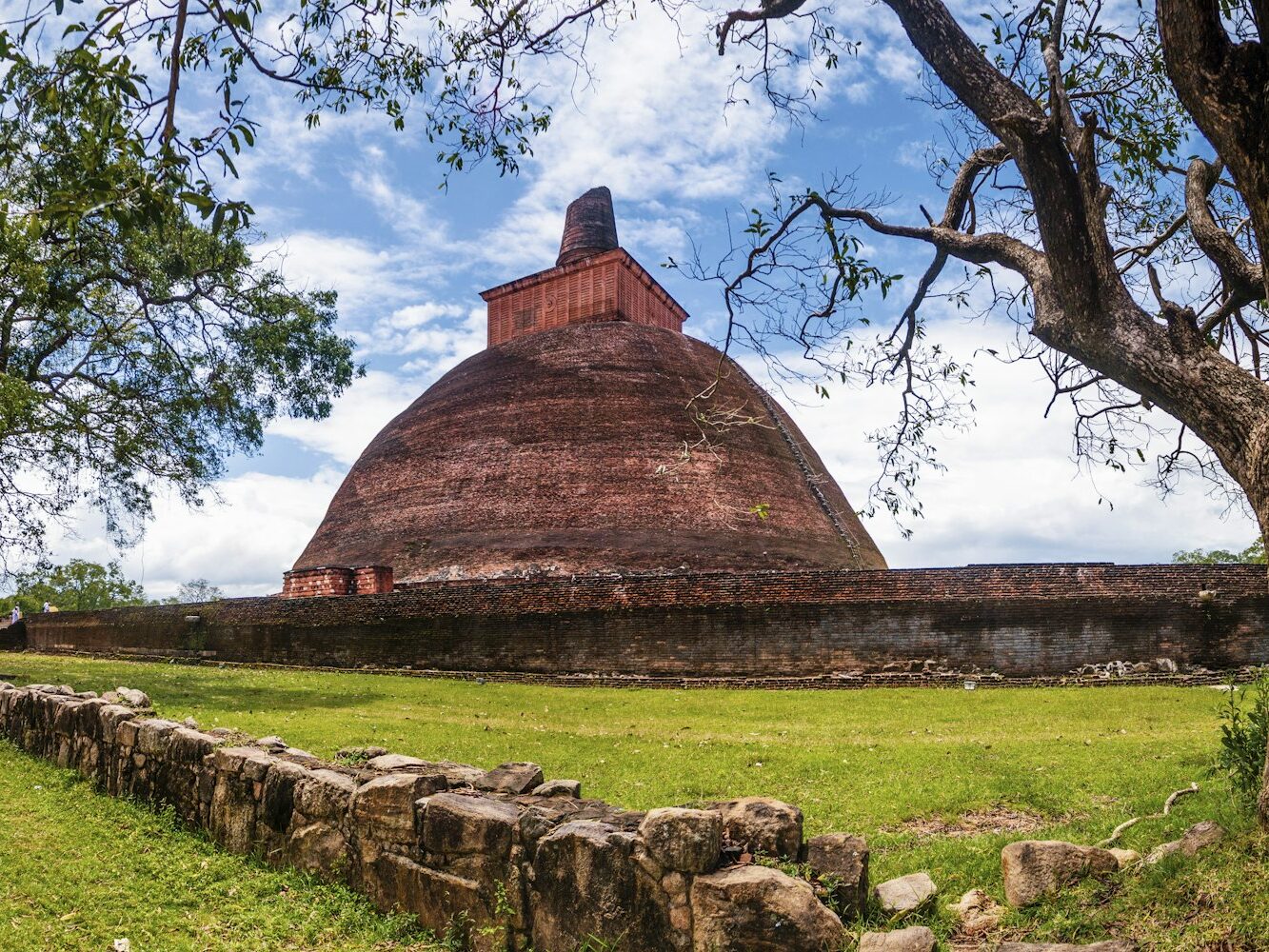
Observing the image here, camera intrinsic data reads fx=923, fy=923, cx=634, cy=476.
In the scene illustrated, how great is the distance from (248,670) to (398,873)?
13926 mm

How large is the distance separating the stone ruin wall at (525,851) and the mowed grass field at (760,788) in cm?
18

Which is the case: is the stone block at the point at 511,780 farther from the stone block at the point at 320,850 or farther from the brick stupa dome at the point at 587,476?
the brick stupa dome at the point at 587,476

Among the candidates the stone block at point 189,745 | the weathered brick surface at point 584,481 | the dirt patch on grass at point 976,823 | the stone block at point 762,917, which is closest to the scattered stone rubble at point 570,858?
the stone block at point 762,917

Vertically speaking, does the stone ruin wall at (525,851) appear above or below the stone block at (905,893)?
above

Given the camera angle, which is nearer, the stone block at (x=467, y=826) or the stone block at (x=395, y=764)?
the stone block at (x=467, y=826)

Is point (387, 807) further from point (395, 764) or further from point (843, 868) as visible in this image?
point (843, 868)

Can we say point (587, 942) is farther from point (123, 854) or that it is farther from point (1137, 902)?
point (123, 854)

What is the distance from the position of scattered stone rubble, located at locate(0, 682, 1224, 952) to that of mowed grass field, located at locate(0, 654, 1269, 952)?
0.14m

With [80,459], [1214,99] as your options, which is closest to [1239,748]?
[1214,99]

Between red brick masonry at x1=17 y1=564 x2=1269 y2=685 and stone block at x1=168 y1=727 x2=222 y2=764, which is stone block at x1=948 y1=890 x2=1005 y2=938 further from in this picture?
red brick masonry at x1=17 y1=564 x2=1269 y2=685

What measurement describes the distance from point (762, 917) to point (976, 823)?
2.96 m

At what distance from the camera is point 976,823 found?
17.4 ft

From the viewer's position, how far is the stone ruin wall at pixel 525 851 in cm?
294

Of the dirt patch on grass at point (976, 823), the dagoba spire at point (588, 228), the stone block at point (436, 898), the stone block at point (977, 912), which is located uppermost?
the dagoba spire at point (588, 228)
